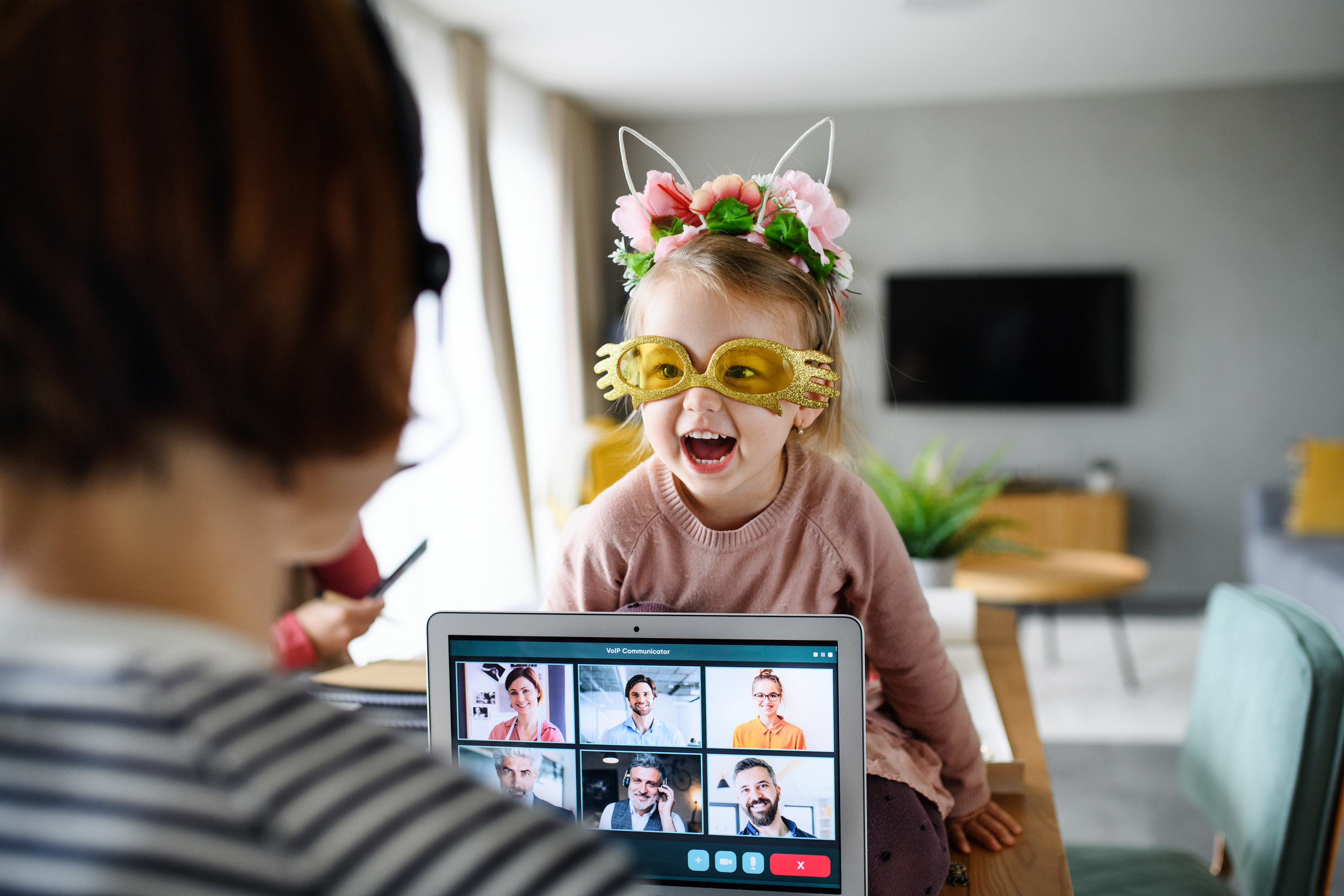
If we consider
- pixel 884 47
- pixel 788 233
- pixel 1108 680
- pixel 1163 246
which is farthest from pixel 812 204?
pixel 1163 246

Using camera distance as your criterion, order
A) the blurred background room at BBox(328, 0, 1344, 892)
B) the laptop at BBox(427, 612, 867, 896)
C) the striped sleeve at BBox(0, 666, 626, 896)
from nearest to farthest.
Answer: the striped sleeve at BBox(0, 666, 626, 896) < the laptop at BBox(427, 612, 867, 896) < the blurred background room at BBox(328, 0, 1344, 892)

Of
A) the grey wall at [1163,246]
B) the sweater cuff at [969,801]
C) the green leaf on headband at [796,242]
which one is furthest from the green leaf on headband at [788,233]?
the grey wall at [1163,246]

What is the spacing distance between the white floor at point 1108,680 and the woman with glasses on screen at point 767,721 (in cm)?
228

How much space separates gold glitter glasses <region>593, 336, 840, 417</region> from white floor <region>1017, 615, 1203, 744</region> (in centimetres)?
214

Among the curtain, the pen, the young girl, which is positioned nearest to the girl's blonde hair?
the young girl

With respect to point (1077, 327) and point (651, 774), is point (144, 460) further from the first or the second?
point (1077, 327)

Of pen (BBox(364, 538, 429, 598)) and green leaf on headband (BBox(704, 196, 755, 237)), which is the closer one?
pen (BBox(364, 538, 429, 598))

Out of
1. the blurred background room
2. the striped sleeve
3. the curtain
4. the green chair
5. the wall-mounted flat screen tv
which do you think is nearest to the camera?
the striped sleeve

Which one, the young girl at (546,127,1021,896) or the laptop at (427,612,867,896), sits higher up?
the young girl at (546,127,1021,896)

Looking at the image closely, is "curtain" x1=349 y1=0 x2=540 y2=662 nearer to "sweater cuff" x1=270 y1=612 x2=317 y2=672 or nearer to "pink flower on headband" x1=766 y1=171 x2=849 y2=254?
"sweater cuff" x1=270 y1=612 x2=317 y2=672

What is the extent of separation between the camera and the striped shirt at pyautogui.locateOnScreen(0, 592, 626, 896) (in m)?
0.26

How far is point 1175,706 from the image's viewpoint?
3.42m

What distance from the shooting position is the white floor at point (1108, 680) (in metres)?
3.22

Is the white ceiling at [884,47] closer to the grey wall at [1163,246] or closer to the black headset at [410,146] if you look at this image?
the grey wall at [1163,246]
